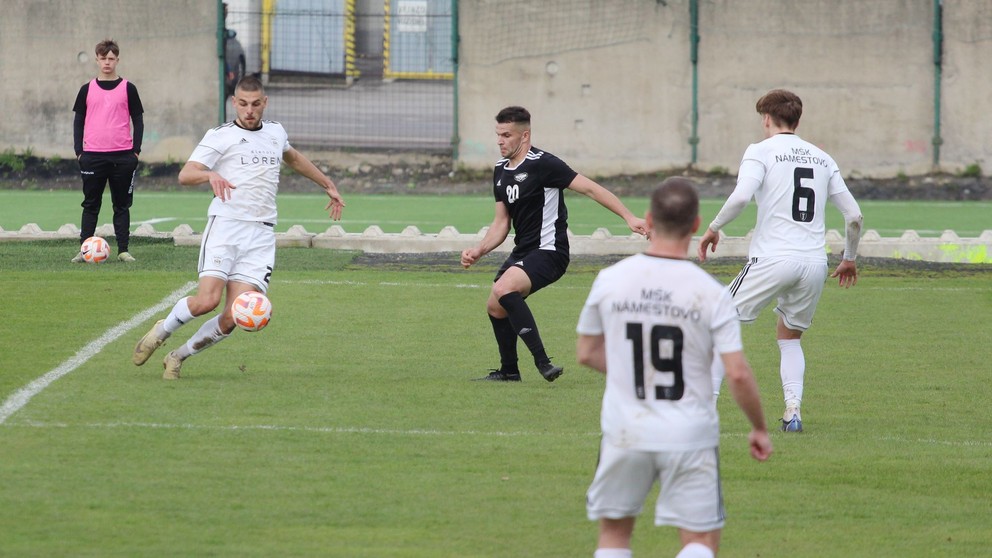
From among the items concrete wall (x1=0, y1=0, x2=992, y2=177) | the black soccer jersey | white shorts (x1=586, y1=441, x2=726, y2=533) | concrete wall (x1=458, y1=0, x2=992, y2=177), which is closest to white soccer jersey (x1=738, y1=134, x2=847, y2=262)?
the black soccer jersey

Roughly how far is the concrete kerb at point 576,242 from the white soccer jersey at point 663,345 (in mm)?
11490

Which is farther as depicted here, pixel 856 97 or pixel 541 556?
pixel 856 97

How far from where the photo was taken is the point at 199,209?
2127cm

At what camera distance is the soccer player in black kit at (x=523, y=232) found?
948cm

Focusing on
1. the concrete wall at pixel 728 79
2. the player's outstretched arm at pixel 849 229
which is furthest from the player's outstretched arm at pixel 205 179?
the concrete wall at pixel 728 79

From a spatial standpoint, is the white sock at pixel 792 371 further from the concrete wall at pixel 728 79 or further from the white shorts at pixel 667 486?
the concrete wall at pixel 728 79

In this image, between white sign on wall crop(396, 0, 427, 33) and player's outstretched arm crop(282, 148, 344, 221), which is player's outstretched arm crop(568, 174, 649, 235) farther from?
white sign on wall crop(396, 0, 427, 33)

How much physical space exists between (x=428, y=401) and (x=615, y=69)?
16.7 metres

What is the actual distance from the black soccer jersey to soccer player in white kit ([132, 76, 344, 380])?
1.57 meters

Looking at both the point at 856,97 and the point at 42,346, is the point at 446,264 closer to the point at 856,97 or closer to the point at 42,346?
the point at 42,346

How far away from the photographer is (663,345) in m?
4.68

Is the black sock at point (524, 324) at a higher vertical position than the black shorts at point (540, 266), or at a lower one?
lower

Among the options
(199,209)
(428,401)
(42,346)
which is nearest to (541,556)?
(428,401)

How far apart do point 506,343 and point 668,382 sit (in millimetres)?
4963
